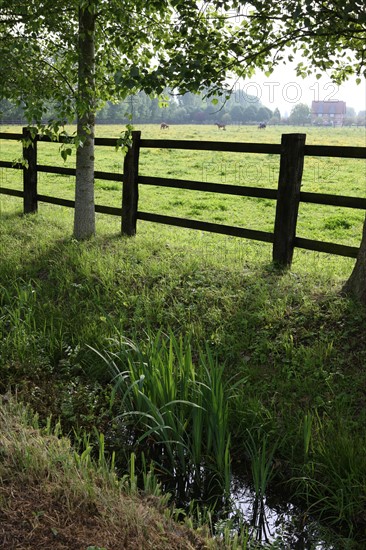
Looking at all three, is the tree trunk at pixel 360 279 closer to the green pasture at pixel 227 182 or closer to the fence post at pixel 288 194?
the fence post at pixel 288 194

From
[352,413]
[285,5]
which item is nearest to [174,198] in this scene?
[285,5]

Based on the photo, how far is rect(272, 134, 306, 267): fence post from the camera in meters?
6.85

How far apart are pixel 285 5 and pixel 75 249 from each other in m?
4.34

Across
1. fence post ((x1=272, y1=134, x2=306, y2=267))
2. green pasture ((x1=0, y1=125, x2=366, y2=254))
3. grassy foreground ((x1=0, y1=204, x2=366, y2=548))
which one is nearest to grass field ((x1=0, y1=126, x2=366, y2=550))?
grassy foreground ((x1=0, y1=204, x2=366, y2=548))

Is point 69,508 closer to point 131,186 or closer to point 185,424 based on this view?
point 185,424

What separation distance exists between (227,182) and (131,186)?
798cm

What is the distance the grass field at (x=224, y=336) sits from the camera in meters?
3.78

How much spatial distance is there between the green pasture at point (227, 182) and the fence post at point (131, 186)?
3065 millimetres

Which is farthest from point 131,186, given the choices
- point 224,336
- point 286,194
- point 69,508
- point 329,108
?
A: point 329,108

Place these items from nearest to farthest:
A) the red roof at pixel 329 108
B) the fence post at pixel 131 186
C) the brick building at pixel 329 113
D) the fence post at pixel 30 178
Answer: the fence post at pixel 131 186, the fence post at pixel 30 178, the red roof at pixel 329 108, the brick building at pixel 329 113

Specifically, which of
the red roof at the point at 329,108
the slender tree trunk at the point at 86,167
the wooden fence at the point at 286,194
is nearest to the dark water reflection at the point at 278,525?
the wooden fence at the point at 286,194

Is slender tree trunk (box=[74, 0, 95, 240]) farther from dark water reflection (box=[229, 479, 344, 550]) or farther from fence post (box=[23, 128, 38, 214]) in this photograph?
dark water reflection (box=[229, 479, 344, 550])

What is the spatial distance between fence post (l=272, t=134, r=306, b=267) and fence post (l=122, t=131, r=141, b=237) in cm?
265

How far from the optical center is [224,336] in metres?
5.43
